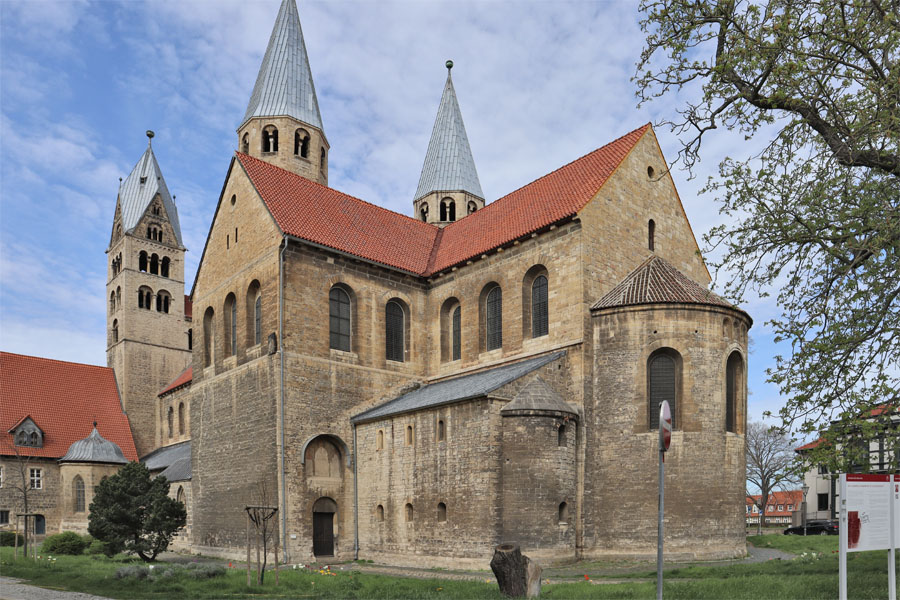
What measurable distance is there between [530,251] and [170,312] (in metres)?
34.9

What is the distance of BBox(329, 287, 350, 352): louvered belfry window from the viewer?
28031 mm

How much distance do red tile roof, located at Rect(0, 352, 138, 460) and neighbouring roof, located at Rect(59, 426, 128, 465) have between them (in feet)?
4.55

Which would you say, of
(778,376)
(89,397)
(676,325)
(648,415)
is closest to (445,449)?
(648,415)

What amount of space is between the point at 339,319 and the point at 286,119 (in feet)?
52.0

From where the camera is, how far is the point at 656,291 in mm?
24000

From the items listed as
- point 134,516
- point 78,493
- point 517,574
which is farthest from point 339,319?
point 78,493

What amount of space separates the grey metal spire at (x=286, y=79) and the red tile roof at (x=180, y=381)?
16821mm

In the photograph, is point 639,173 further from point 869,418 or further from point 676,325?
point 869,418

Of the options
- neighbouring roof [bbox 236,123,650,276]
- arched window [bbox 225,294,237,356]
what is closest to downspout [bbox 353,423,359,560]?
arched window [bbox 225,294,237,356]

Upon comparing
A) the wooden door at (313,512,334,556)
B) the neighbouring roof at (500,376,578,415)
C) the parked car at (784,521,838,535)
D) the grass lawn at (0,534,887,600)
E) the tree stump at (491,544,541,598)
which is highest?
the neighbouring roof at (500,376,578,415)

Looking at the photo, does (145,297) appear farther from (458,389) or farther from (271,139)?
(458,389)

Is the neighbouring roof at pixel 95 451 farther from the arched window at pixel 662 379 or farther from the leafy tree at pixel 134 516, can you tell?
the arched window at pixel 662 379

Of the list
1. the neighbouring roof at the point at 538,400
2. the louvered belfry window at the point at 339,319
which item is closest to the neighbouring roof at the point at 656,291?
the neighbouring roof at the point at 538,400

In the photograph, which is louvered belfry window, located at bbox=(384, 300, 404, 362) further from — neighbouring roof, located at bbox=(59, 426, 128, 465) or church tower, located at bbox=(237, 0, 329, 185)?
neighbouring roof, located at bbox=(59, 426, 128, 465)
